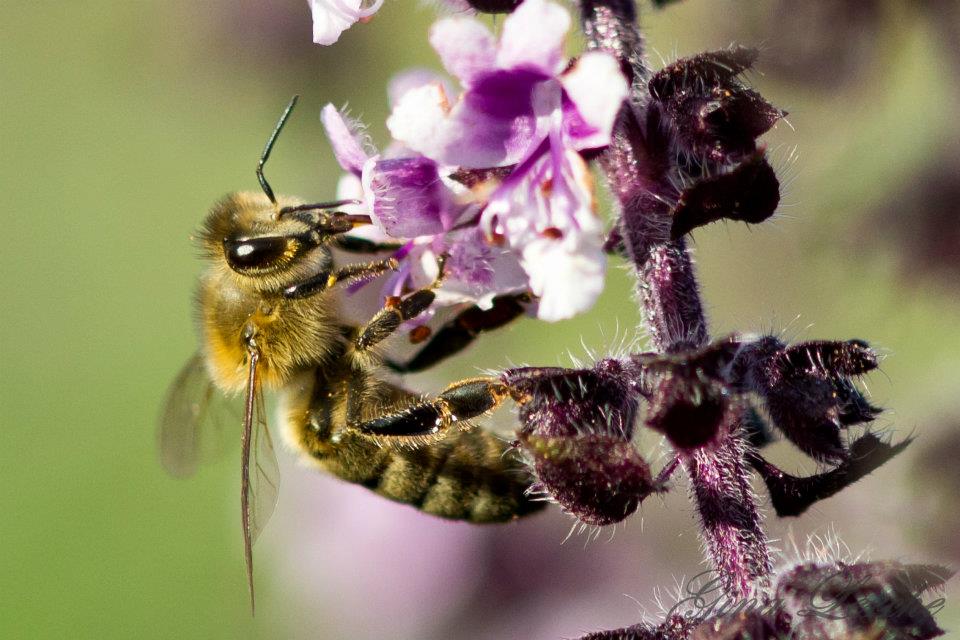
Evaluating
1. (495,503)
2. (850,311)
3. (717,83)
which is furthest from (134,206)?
(717,83)

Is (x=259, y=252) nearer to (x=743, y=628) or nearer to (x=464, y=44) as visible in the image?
(x=464, y=44)

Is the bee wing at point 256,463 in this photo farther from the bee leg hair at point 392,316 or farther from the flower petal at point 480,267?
the flower petal at point 480,267

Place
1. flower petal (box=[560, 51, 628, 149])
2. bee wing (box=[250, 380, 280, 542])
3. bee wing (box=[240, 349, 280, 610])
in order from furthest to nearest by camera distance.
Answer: bee wing (box=[250, 380, 280, 542])
bee wing (box=[240, 349, 280, 610])
flower petal (box=[560, 51, 628, 149])

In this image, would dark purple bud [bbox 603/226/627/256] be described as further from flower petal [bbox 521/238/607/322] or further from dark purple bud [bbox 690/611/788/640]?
dark purple bud [bbox 690/611/788/640]

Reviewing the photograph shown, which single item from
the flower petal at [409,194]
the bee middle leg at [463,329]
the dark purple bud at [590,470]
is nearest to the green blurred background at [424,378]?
the bee middle leg at [463,329]

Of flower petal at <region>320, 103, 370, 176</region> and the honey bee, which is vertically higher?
flower petal at <region>320, 103, 370, 176</region>

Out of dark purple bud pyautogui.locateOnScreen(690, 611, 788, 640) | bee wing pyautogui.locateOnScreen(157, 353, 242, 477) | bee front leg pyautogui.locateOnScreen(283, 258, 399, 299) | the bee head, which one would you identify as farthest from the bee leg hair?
dark purple bud pyautogui.locateOnScreen(690, 611, 788, 640)

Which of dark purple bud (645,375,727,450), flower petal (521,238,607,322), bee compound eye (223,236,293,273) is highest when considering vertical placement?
flower petal (521,238,607,322)

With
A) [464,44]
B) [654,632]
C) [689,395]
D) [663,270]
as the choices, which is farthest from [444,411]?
[464,44]
